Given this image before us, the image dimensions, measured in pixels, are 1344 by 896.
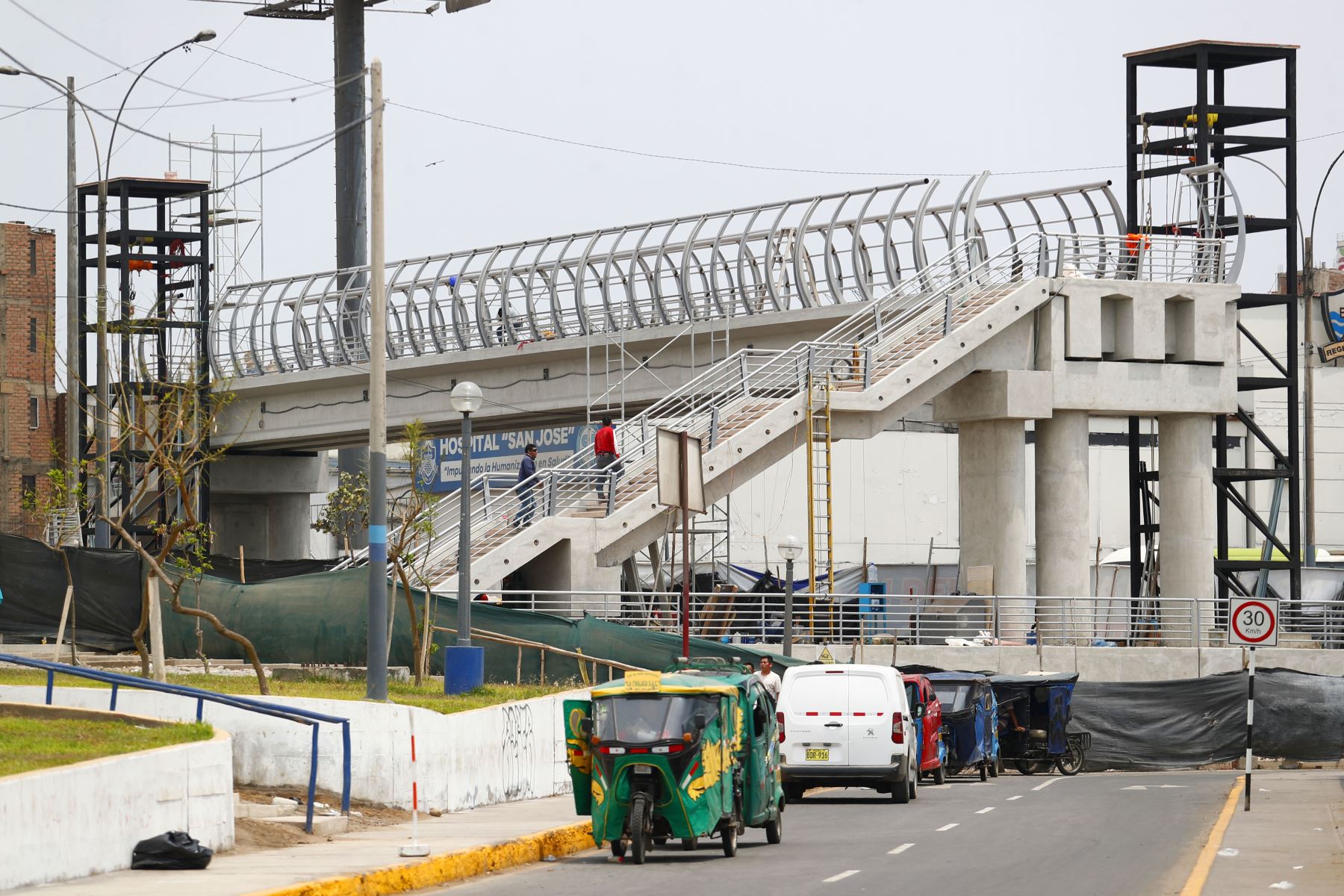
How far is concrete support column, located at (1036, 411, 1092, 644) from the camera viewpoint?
1781 inches

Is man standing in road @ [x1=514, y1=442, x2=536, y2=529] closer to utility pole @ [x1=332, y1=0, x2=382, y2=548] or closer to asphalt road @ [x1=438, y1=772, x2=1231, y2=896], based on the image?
asphalt road @ [x1=438, y1=772, x2=1231, y2=896]

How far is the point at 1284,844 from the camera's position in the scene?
63.5ft

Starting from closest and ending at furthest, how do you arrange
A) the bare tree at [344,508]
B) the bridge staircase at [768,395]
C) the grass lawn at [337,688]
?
the grass lawn at [337,688] → the bridge staircase at [768,395] → the bare tree at [344,508]

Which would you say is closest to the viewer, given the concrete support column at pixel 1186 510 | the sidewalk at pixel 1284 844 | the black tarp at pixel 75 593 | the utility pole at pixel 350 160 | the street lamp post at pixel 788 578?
the sidewalk at pixel 1284 844

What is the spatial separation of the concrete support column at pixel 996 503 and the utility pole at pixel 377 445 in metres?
24.0

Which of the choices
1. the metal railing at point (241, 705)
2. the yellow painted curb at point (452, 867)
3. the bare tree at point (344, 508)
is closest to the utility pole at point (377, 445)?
the metal railing at point (241, 705)

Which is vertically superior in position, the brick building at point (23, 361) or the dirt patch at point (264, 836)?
the brick building at point (23, 361)

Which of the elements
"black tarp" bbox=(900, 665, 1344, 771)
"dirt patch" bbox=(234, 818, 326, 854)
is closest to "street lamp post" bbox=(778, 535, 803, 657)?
"black tarp" bbox=(900, 665, 1344, 771)

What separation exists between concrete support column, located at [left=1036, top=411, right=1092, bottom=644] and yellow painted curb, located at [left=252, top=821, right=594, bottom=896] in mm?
27374

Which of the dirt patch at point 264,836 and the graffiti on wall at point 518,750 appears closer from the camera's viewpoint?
the dirt patch at point 264,836

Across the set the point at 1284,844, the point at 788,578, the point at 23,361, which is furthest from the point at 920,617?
the point at 23,361

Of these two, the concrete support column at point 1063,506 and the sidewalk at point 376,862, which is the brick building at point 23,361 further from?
the sidewalk at point 376,862

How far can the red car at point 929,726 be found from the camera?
28.4 metres

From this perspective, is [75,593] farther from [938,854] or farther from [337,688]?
[938,854]
